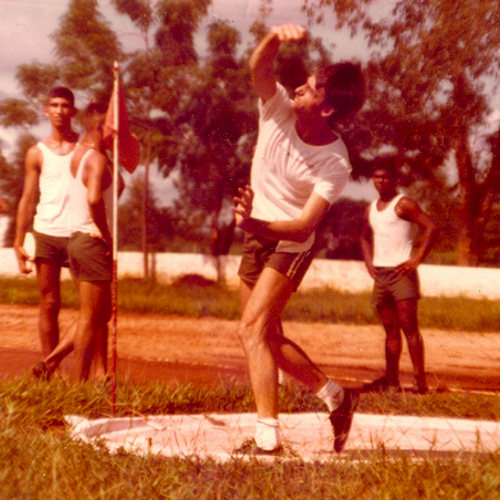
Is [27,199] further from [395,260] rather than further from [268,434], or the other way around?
[395,260]

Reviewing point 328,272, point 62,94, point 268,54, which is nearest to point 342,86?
point 268,54

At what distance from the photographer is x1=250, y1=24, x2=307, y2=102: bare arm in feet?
9.82

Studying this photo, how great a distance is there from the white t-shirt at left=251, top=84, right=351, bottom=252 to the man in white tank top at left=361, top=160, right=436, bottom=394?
71 cm

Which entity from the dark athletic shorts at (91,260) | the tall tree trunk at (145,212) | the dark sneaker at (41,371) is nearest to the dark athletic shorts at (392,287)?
the tall tree trunk at (145,212)

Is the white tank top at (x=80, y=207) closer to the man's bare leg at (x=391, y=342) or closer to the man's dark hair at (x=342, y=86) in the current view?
the man's dark hair at (x=342, y=86)

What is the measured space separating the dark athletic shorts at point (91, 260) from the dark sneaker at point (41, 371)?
58 centimetres

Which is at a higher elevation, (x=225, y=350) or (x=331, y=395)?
(x=331, y=395)

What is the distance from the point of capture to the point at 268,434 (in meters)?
3.13

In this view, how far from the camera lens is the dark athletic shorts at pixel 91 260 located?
157 inches

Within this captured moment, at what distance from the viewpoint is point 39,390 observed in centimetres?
372

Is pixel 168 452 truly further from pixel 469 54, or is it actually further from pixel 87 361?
pixel 469 54

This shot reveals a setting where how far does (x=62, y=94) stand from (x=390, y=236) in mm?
2205

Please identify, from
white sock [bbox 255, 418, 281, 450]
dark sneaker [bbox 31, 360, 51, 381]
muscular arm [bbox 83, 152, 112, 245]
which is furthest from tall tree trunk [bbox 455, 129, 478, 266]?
dark sneaker [bbox 31, 360, 51, 381]

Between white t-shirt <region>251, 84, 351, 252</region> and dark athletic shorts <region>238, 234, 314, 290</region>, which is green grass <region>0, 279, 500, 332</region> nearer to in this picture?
dark athletic shorts <region>238, 234, 314, 290</region>
